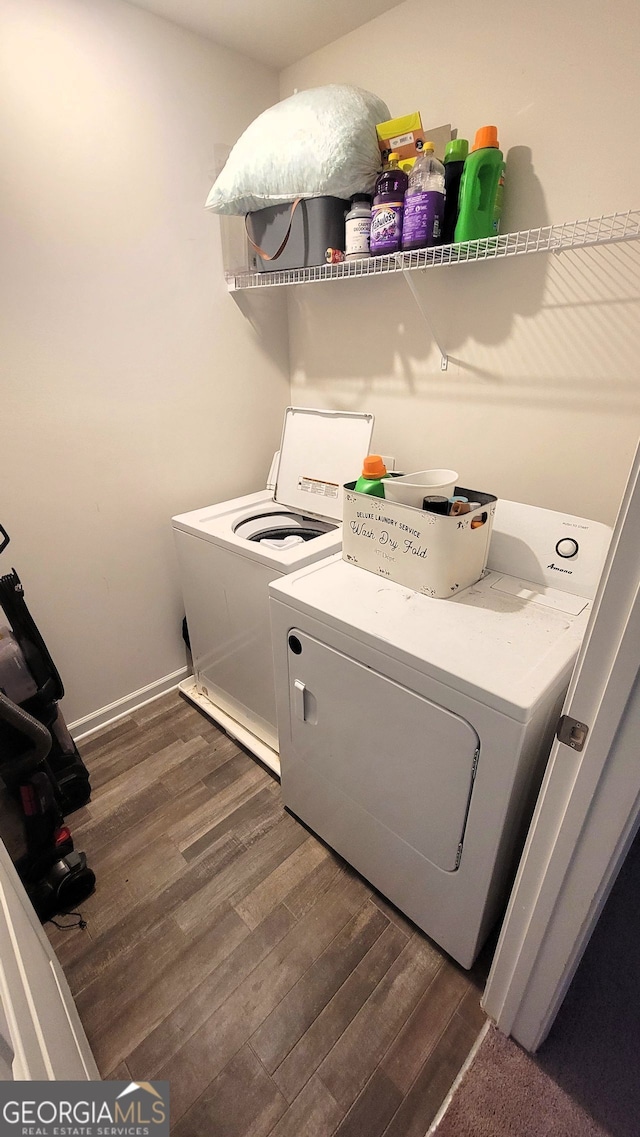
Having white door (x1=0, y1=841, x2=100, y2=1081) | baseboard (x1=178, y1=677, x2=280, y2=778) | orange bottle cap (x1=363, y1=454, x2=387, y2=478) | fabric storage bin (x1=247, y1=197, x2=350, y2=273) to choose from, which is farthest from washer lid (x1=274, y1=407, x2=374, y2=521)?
white door (x1=0, y1=841, x2=100, y2=1081)

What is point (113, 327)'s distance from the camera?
66.9 inches

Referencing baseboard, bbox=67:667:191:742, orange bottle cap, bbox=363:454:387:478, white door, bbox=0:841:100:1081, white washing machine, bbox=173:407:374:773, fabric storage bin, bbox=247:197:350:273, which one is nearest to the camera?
white door, bbox=0:841:100:1081

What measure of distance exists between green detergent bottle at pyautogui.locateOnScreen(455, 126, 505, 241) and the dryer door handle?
1.32 meters

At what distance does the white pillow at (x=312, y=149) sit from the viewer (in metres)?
1.39

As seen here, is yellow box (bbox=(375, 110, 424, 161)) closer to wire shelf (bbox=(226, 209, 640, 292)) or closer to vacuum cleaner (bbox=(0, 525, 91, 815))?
wire shelf (bbox=(226, 209, 640, 292))

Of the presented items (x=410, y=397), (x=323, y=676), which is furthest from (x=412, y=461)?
(x=323, y=676)

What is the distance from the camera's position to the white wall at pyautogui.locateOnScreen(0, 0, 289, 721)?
1.45 meters

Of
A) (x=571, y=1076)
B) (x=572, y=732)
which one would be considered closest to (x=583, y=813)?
(x=572, y=732)

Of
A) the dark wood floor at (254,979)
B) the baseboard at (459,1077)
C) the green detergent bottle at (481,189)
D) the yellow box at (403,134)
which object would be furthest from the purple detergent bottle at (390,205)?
the baseboard at (459,1077)

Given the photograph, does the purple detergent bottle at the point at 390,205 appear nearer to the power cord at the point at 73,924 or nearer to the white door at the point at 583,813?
the white door at the point at 583,813

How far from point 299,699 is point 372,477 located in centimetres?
69

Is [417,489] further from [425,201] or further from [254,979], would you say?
[254,979]

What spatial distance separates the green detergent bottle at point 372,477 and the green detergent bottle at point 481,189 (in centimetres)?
65

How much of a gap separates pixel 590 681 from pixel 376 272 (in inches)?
54.8
